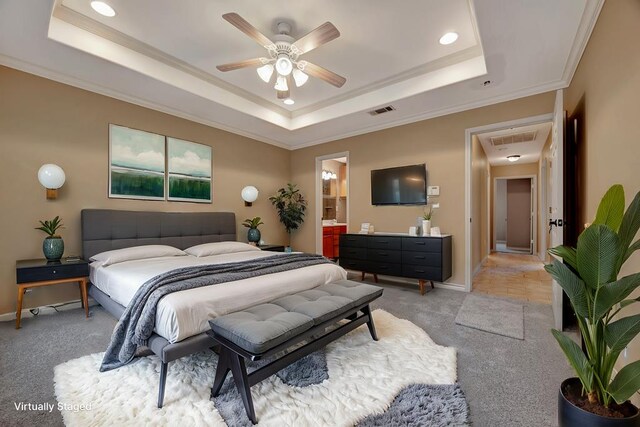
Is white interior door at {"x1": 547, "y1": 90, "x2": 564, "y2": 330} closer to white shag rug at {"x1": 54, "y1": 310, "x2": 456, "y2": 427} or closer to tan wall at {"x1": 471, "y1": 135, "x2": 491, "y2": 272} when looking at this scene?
white shag rug at {"x1": 54, "y1": 310, "x2": 456, "y2": 427}

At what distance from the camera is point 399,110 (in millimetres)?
4102

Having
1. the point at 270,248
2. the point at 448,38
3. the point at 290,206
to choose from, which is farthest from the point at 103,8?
the point at 290,206

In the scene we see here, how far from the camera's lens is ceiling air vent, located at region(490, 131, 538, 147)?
5227mm

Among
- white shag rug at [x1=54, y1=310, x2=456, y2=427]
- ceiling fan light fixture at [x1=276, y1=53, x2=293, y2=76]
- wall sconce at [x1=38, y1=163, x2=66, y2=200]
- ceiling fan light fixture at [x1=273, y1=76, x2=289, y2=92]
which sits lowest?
white shag rug at [x1=54, y1=310, x2=456, y2=427]

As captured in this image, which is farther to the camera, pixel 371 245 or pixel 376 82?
pixel 371 245

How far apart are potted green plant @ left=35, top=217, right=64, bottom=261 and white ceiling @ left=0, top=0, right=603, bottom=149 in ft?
5.38

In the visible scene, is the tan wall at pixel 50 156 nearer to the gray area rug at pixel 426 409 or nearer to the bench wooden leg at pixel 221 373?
the bench wooden leg at pixel 221 373

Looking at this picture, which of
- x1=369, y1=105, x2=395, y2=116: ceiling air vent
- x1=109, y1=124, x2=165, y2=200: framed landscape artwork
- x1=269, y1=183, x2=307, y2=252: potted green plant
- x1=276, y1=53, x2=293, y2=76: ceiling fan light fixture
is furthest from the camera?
x1=269, y1=183, x2=307, y2=252: potted green plant

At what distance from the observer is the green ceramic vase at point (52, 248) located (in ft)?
9.41

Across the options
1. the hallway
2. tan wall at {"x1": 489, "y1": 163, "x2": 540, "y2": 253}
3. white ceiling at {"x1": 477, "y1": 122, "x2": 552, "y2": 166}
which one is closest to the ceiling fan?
white ceiling at {"x1": 477, "y1": 122, "x2": 552, "y2": 166}

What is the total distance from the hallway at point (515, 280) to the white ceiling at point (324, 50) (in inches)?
103

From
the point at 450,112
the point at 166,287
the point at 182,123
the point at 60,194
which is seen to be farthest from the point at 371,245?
the point at 60,194

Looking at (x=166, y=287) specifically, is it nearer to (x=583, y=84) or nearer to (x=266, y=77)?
(x=266, y=77)

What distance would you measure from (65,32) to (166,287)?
2641 millimetres
